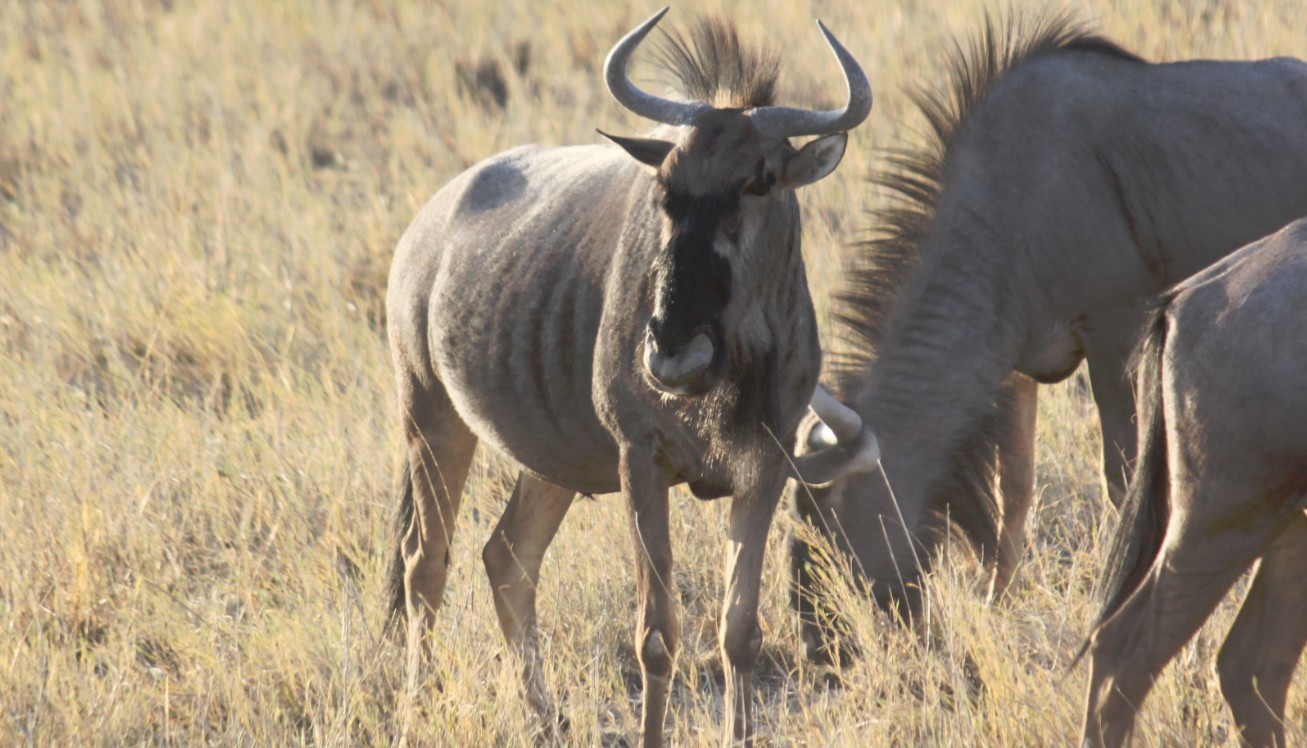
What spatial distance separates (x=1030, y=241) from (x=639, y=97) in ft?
6.57

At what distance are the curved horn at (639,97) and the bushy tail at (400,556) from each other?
1.67 metres

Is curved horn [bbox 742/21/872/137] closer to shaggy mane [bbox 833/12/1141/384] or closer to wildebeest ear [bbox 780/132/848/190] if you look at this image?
wildebeest ear [bbox 780/132/848/190]

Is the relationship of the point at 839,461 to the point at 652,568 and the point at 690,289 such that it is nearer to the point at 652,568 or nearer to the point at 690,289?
the point at 652,568

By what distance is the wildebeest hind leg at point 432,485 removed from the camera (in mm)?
4312

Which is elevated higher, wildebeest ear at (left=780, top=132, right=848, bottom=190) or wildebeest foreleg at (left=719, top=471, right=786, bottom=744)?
wildebeest ear at (left=780, top=132, right=848, bottom=190)

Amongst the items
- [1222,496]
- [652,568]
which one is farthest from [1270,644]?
[652,568]

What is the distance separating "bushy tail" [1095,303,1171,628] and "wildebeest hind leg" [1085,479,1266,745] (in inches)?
3.2

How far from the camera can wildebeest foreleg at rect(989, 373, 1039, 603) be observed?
4.73 m

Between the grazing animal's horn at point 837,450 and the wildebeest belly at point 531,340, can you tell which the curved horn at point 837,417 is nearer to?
the grazing animal's horn at point 837,450

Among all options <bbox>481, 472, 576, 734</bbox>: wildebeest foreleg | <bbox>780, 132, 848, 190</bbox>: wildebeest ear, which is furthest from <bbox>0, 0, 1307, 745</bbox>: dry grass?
<bbox>780, 132, 848, 190</bbox>: wildebeest ear

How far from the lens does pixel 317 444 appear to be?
5.61 meters

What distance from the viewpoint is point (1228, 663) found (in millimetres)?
3367

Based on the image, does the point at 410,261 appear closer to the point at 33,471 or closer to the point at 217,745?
the point at 217,745

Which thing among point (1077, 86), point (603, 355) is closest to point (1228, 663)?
point (603, 355)
